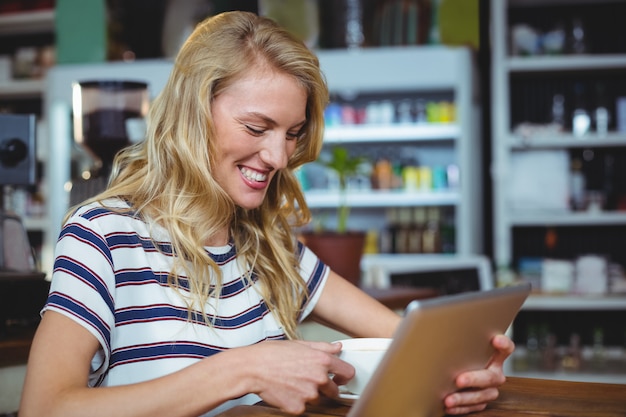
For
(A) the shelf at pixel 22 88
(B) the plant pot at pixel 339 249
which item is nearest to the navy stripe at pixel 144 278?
(B) the plant pot at pixel 339 249

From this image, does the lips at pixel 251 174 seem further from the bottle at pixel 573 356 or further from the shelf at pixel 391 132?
the shelf at pixel 391 132

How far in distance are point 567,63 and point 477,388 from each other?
3.41 m

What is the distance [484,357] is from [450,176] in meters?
3.49

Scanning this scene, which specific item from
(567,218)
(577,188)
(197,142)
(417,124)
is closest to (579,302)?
(567,218)

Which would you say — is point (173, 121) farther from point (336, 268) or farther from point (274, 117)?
point (336, 268)

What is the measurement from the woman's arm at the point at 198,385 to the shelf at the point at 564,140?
3.28 m

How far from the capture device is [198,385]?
1.05 metres

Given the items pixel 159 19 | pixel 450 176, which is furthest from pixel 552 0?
pixel 159 19

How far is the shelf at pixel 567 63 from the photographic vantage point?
412 cm

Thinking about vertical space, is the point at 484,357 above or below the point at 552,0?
below

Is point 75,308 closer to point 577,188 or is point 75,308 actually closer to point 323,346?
point 323,346

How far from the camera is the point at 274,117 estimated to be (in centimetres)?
137

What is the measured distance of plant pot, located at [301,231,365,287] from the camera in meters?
2.57

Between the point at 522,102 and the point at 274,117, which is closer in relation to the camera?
the point at 274,117
